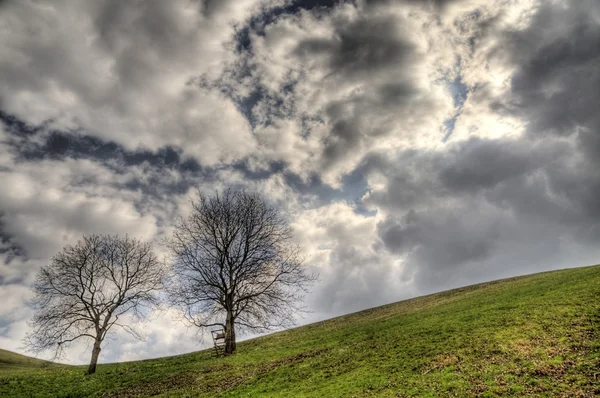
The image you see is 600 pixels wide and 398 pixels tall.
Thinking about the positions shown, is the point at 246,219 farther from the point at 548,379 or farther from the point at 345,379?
the point at 548,379

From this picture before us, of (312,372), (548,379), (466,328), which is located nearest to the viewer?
(548,379)

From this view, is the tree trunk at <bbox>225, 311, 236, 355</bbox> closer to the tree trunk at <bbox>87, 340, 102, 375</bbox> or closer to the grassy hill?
the grassy hill

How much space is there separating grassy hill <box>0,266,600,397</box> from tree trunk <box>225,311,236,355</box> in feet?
5.12

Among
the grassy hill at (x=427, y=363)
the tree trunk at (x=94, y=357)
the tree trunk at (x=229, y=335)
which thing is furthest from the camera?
the tree trunk at (x=229, y=335)

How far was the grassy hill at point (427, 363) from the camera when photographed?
14695 mm

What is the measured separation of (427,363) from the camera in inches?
718

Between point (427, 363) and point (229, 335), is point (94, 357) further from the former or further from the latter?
point (427, 363)

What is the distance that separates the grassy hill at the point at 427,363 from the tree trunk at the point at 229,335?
1562 mm

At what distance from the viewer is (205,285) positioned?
35688mm

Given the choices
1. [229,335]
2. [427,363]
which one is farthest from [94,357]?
[427,363]

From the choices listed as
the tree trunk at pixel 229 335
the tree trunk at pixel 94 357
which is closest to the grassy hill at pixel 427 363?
the tree trunk at pixel 94 357

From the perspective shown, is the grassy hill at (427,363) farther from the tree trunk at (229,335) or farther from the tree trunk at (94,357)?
the tree trunk at (229,335)

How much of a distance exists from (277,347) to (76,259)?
2420 cm

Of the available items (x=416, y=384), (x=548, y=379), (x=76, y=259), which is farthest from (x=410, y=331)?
(x=76, y=259)
